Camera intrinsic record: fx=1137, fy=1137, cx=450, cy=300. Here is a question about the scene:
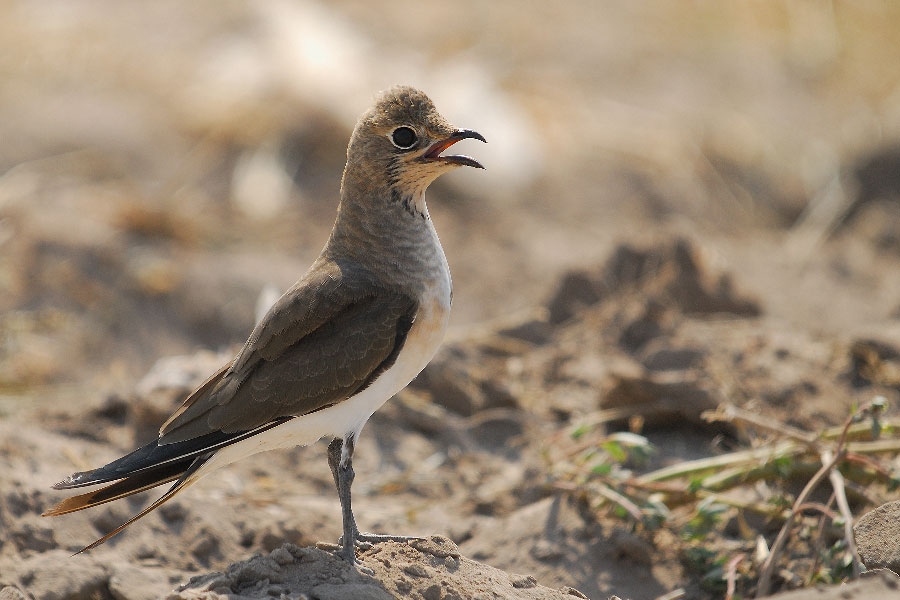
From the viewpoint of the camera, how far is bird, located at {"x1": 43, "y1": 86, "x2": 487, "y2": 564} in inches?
176

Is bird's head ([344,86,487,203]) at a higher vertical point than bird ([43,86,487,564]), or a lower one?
higher

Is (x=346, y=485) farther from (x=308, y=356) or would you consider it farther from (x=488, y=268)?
(x=488, y=268)

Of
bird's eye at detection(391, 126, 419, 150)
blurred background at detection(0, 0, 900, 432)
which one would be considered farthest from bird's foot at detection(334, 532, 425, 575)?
blurred background at detection(0, 0, 900, 432)

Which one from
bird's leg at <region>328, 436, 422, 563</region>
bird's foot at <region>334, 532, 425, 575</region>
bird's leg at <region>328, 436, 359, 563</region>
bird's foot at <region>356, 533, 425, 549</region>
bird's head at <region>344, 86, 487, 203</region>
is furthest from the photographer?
bird's head at <region>344, 86, 487, 203</region>

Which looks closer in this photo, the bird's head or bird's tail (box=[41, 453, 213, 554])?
bird's tail (box=[41, 453, 213, 554])

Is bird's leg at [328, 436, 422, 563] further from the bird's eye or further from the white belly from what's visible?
the bird's eye

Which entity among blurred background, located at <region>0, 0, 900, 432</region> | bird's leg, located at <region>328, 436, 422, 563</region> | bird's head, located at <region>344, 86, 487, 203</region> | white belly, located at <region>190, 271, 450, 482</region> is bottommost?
bird's leg, located at <region>328, 436, 422, 563</region>

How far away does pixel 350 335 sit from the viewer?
457 cm

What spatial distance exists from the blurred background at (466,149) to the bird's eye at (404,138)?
3024 mm

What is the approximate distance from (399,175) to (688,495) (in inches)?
81.5

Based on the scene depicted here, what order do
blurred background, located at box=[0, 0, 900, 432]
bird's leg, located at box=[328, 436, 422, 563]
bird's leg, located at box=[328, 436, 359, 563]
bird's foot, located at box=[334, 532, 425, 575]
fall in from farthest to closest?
blurred background, located at box=[0, 0, 900, 432] → bird's leg, located at box=[328, 436, 422, 563] → bird's leg, located at box=[328, 436, 359, 563] → bird's foot, located at box=[334, 532, 425, 575]

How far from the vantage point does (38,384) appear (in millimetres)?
7406

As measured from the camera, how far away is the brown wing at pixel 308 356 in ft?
14.8

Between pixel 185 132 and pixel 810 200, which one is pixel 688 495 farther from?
pixel 185 132
